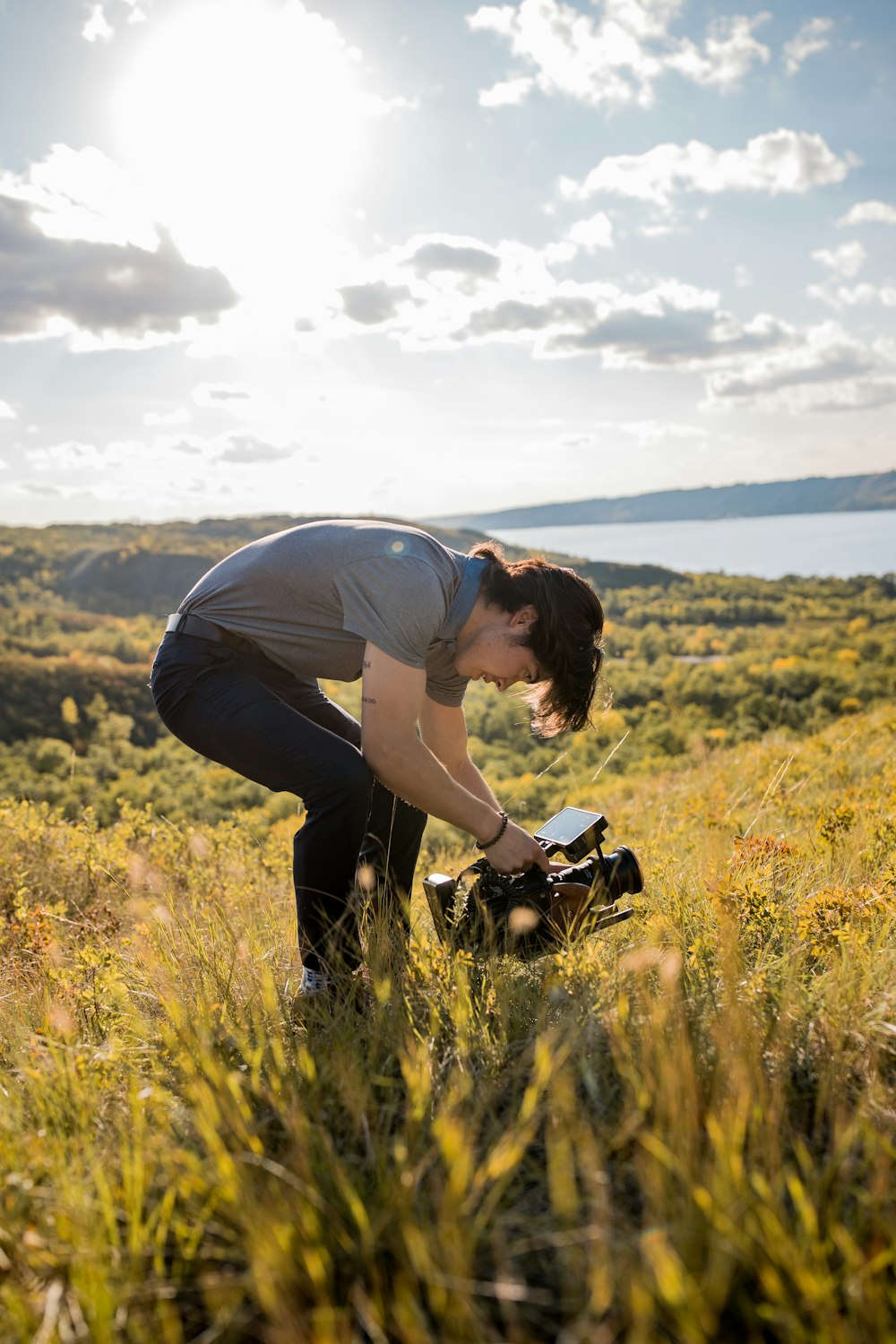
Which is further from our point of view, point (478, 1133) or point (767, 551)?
point (767, 551)

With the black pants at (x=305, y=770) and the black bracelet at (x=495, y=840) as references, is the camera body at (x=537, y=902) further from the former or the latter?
the black pants at (x=305, y=770)

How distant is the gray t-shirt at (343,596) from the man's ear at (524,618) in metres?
0.16

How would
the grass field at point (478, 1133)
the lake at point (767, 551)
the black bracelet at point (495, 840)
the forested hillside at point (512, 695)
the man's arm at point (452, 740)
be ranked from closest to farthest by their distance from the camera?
the grass field at point (478, 1133)
the black bracelet at point (495, 840)
the man's arm at point (452, 740)
the forested hillside at point (512, 695)
the lake at point (767, 551)

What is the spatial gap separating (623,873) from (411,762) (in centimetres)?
79

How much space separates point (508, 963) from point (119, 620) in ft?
168

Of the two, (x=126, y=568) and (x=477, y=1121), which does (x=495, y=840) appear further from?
(x=126, y=568)

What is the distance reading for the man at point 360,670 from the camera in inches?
97.0

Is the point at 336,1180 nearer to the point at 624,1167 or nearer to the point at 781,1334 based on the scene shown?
the point at 624,1167

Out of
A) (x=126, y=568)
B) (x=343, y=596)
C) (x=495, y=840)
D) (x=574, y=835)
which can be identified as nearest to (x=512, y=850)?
(x=495, y=840)

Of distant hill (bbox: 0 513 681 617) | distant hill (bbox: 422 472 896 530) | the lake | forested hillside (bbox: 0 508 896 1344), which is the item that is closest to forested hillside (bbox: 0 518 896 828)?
distant hill (bbox: 0 513 681 617)

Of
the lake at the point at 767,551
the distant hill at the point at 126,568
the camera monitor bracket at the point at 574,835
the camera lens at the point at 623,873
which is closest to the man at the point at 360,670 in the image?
the camera monitor bracket at the point at 574,835

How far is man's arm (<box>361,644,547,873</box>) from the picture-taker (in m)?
2.41

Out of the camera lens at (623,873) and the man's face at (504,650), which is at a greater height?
the man's face at (504,650)

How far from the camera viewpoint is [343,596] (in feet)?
8.33
